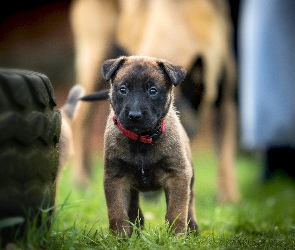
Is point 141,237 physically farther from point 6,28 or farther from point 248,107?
point 6,28

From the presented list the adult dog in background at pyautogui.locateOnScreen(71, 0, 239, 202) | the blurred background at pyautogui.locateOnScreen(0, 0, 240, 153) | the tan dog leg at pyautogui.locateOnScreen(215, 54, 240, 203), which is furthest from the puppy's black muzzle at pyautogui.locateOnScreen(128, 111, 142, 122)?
the blurred background at pyautogui.locateOnScreen(0, 0, 240, 153)

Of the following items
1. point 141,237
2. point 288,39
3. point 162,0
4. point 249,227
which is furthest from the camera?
point 288,39

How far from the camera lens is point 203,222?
4285 mm

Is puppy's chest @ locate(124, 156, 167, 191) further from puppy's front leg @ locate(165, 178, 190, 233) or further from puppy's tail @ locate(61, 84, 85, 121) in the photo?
puppy's tail @ locate(61, 84, 85, 121)

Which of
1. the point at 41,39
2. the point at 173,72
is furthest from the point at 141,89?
the point at 41,39

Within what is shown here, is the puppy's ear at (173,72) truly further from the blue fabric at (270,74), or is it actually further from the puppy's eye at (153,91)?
the blue fabric at (270,74)

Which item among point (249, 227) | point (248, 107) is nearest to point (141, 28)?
point (248, 107)

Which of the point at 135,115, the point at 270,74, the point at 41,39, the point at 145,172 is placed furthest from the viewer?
the point at 41,39

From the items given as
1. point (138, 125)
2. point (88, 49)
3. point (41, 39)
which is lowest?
point (41, 39)

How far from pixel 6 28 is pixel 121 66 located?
29.1 feet

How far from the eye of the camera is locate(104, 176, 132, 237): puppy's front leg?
3150 millimetres

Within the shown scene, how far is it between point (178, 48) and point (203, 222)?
5.87 feet

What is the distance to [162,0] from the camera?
5.79 metres

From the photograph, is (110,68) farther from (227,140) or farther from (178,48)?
(227,140)
